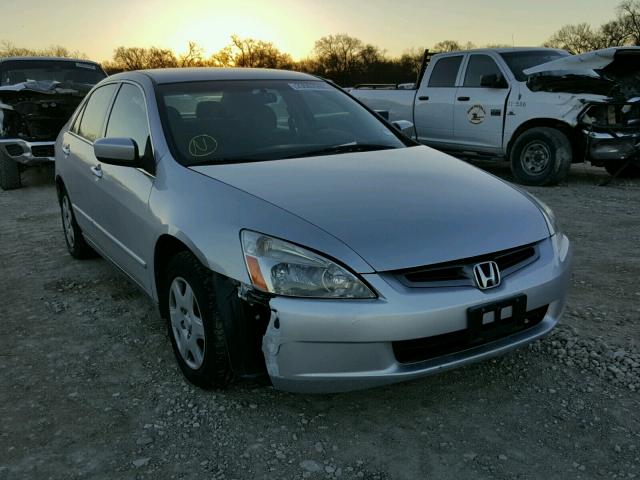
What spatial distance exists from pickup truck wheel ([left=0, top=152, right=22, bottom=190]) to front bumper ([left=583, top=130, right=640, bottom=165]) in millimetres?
7979

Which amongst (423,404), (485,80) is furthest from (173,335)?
(485,80)

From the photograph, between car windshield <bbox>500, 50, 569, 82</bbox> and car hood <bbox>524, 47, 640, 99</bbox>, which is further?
car windshield <bbox>500, 50, 569, 82</bbox>

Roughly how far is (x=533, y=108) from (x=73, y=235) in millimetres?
5864

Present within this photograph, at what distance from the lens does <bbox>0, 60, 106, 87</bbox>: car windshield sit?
948cm

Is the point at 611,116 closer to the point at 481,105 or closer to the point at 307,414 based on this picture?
the point at 481,105

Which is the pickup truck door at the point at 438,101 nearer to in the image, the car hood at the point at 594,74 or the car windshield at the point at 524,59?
the car windshield at the point at 524,59

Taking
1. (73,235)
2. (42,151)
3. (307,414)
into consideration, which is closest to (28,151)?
(42,151)

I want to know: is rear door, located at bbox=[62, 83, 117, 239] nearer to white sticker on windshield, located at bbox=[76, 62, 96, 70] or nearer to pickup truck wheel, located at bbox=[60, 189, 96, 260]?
pickup truck wheel, located at bbox=[60, 189, 96, 260]

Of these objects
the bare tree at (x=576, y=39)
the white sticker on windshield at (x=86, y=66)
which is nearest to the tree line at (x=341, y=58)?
the bare tree at (x=576, y=39)

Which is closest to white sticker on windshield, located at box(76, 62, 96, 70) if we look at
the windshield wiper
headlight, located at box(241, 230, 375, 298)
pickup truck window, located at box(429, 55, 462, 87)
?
pickup truck window, located at box(429, 55, 462, 87)

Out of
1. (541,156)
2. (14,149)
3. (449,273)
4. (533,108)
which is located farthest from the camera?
(14,149)

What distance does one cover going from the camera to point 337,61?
7794 cm

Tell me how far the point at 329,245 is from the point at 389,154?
4.12 feet

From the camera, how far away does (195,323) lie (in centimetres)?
267
